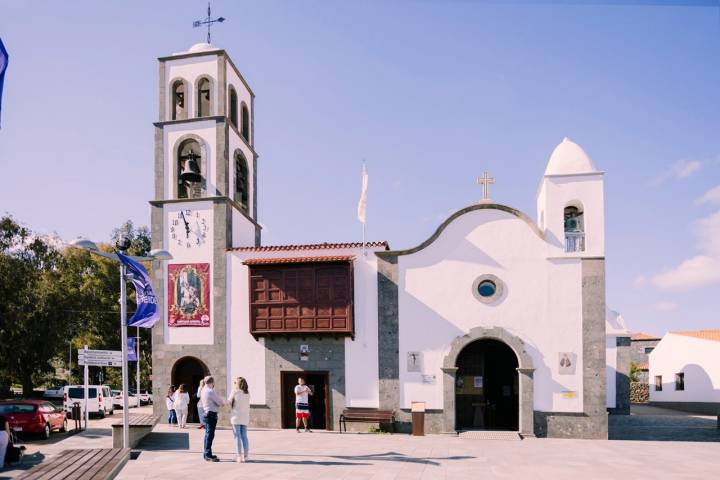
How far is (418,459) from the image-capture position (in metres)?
13.5

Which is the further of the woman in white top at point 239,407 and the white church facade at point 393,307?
the white church facade at point 393,307

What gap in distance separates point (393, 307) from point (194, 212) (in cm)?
831

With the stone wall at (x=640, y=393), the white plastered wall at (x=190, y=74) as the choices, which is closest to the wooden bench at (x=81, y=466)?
the white plastered wall at (x=190, y=74)

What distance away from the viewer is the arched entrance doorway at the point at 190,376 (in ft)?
70.2

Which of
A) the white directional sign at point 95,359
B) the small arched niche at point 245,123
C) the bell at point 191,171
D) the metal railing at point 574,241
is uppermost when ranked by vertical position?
the small arched niche at point 245,123

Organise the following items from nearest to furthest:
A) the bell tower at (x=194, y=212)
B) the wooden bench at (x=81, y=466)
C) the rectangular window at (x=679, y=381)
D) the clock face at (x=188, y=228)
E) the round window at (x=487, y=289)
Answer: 1. the wooden bench at (x=81, y=466)
2. the round window at (x=487, y=289)
3. the bell tower at (x=194, y=212)
4. the clock face at (x=188, y=228)
5. the rectangular window at (x=679, y=381)

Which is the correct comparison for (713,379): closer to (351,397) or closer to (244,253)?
(351,397)

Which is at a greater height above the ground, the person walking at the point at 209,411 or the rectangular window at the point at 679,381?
the person walking at the point at 209,411

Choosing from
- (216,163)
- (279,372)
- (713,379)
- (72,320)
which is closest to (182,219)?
(216,163)

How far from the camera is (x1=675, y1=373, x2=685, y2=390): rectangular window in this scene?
36.1 m

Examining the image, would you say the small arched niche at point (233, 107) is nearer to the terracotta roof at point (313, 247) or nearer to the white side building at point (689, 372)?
the terracotta roof at point (313, 247)

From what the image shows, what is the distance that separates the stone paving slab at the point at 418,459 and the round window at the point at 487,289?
15.7 ft

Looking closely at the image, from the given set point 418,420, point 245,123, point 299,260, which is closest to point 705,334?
point 418,420

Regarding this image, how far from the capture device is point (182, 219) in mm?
21906
